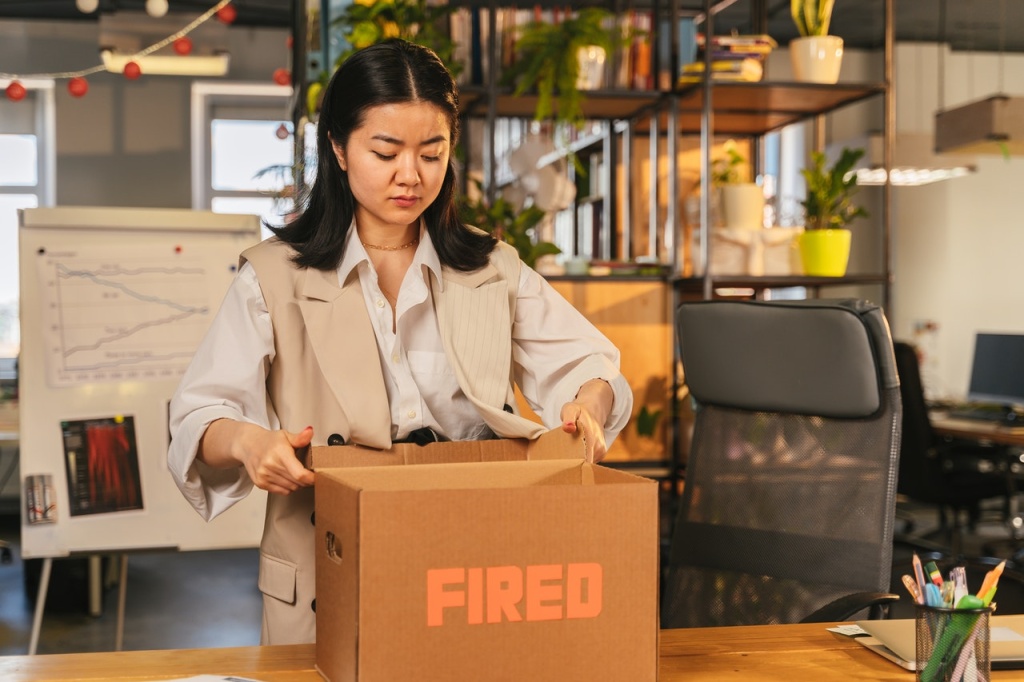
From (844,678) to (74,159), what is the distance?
7.45 m

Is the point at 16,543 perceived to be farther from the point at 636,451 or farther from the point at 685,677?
the point at 685,677

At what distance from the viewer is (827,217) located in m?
3.94

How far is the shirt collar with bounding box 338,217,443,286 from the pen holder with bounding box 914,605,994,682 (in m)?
0.76

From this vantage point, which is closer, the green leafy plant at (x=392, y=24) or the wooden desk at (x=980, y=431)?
the green leafy plant at (x=392, y=24)

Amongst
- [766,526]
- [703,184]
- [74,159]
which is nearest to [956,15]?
[703,184]

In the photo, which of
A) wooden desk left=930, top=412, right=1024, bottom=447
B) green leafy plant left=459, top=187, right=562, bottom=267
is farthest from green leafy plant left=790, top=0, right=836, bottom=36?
wooden desk left=930, top=412, right=1024, bottom=447

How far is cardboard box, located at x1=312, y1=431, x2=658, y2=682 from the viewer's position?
911mm

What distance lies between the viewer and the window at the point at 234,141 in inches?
310

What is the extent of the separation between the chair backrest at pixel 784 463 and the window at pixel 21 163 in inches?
265

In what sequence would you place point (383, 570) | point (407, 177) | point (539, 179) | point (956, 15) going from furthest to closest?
1. point (956, 15)
2. point (539, 179)
3. point (407, 177)
4. point (383, 570)

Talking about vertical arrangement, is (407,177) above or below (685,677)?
above

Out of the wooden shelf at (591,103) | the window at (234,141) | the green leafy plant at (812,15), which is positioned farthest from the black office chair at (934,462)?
the window at (234,141)

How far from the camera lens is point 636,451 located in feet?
12.9

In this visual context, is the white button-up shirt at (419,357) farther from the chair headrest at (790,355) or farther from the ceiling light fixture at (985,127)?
the ceiling light fixture at (985,127)
